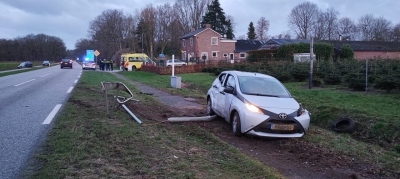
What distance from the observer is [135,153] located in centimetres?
579

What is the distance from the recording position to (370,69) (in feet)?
54.4

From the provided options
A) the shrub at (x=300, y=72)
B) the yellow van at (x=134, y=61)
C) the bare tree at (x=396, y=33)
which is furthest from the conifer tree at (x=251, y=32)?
the shrub at (x=300, y=72)

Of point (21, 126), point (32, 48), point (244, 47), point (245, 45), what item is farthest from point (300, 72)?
point (32, 48)

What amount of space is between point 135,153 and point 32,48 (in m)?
121

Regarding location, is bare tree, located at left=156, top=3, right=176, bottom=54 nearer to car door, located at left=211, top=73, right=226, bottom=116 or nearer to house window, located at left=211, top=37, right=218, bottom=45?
house window, located at left=211, top=37, right=218, bottom=45

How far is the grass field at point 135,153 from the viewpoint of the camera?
4875mm

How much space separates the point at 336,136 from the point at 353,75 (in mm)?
8345

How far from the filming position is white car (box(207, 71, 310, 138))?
7418 millimetres

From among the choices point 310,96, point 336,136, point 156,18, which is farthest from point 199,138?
point 156,18

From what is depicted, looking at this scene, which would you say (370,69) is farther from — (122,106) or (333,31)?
(333,31)

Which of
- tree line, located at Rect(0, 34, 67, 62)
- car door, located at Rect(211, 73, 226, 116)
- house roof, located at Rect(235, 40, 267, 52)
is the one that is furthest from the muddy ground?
tree line, located at Rect(0, 34, 67, 62)

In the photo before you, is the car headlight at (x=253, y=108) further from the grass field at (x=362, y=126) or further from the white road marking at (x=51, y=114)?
the white road marking at (x=51, y=114)

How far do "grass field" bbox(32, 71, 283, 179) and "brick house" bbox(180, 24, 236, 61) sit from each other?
47.8m

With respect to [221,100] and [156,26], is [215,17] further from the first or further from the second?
[221,100]
